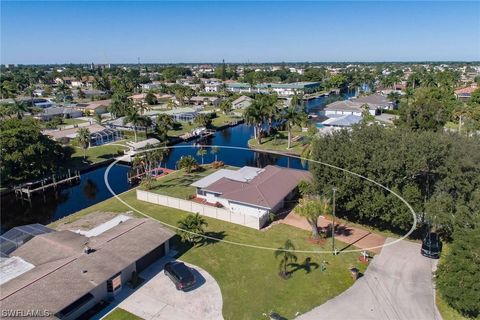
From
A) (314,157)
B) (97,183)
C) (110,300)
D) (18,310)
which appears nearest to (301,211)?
(314,157)

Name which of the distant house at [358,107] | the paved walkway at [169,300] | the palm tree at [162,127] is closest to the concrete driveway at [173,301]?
the paved walkway at [169,300]

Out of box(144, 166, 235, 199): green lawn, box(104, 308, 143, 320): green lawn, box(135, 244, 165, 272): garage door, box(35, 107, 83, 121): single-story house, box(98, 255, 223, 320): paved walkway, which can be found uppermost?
box(35, 107, 83, 121): single-story house

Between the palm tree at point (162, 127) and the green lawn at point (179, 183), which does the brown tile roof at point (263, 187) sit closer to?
the green lawn at point (179, 183)

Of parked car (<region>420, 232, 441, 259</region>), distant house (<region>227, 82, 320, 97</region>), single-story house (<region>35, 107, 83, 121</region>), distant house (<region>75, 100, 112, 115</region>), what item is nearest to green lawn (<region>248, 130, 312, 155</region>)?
parked car (<region>420, 232, 441, 259</region>)

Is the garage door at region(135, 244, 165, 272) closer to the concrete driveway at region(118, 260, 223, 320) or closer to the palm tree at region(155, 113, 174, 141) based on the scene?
the concrete driveway at region(118, 260, 223, 320)

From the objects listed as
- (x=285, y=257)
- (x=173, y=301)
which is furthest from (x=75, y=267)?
(x=285, y=257)

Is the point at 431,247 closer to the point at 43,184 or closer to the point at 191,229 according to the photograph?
the point at 191,229

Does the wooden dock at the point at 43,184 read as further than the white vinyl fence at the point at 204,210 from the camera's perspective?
Yes

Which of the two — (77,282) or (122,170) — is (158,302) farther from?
(122,170)
